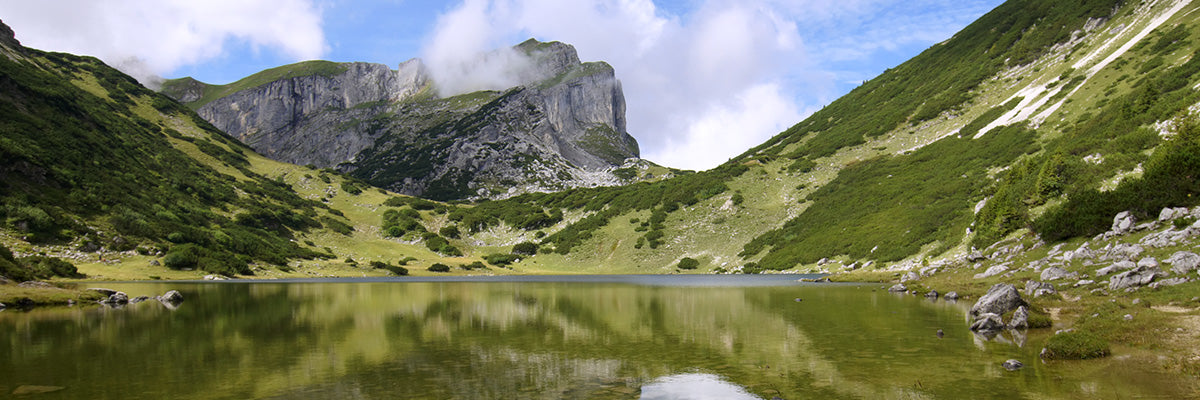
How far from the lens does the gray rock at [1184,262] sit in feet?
69.7

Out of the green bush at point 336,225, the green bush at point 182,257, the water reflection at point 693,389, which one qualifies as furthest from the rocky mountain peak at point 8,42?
the water reflection at point 693,389

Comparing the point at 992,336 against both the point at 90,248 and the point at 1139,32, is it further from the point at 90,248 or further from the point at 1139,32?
the point at 1139,32

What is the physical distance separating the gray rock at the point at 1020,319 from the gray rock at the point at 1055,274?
343 inches

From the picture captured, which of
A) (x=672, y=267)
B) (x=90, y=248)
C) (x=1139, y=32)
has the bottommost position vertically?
Result: (x=672, y=267)

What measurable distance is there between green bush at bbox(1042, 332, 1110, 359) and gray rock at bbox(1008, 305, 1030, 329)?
540 cm

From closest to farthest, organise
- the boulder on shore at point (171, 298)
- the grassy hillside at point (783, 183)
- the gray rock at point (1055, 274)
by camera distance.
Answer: the gray rock at point (1055, 274)
the boulder on shore at point (171, 298)
the grassy hillside at point (783, 183)

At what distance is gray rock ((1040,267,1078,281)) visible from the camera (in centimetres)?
2802

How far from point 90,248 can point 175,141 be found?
94.2 metres

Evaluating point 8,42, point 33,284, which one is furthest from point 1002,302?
point 8,42

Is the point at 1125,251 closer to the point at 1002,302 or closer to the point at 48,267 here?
the point at 1002,302

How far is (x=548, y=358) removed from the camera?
18156 mm

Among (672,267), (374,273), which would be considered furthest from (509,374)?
(374,273)

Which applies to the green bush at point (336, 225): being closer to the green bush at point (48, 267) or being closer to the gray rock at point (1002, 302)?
the green bush at point (48, 267)

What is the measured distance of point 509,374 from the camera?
15.5 m
